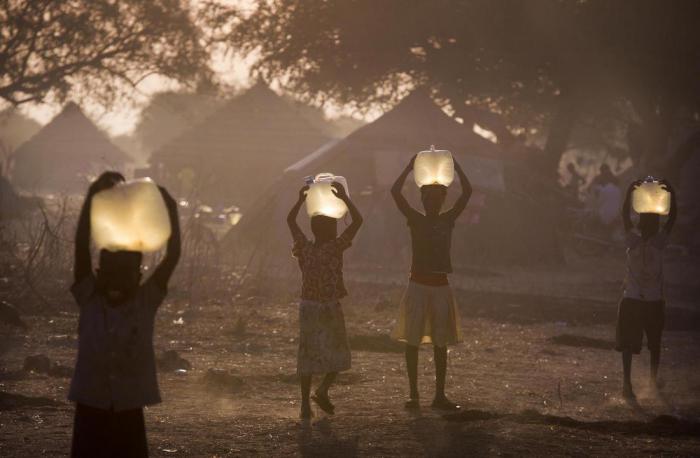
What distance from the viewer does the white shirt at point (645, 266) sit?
9.56 metres

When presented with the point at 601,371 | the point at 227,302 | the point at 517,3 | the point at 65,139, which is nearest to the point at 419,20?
the point at 517,3

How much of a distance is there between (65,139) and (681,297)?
6820 centimetres

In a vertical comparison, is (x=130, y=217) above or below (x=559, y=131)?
below

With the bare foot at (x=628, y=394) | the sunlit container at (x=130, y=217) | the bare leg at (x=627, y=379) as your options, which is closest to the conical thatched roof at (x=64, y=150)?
the bare leg at (x=627, y=379)

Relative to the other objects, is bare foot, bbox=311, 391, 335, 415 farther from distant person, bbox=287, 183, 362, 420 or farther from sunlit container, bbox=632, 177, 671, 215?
sunlit container, bbox=632, 177, 671, 215

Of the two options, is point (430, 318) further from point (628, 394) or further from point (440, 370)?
point (628, 394)

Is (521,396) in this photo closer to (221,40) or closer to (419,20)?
(419,20)

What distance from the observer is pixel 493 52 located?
101 ft

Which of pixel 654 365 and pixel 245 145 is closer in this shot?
pixel 654 365

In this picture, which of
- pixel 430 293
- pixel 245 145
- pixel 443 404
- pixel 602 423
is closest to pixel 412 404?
pixel 443 404

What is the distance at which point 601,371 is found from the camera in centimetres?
1077

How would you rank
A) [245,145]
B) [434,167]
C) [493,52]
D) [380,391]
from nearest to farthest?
1. [434,167]
2. [380,391]
3. [493,52]
4. [245,145]

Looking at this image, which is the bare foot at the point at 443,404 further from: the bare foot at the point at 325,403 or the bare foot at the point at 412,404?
the bare foot at the point at 325,403

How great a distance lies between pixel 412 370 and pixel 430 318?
14.3 inches
